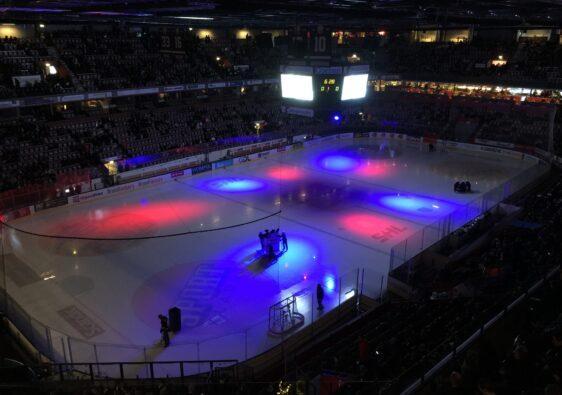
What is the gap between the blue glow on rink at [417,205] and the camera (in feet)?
80.1

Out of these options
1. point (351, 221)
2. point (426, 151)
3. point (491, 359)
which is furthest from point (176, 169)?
point (491, 359)

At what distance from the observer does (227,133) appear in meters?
40.4

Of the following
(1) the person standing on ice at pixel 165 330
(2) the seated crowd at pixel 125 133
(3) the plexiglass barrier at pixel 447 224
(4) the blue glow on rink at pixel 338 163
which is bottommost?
(4) the blue glow on rink at pixel 338 163

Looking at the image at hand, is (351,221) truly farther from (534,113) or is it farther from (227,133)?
(534,113)

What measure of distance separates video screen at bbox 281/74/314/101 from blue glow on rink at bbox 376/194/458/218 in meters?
9.29

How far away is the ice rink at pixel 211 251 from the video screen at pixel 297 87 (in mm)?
5927

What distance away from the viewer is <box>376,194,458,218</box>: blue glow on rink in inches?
961

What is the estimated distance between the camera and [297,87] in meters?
19.0

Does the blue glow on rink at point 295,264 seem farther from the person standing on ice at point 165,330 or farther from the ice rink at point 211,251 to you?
the person standing on ice at point 165,330

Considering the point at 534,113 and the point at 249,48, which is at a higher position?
the point at 249,48

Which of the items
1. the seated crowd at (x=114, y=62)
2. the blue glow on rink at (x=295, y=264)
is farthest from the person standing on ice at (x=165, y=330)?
the seated crowd at (x=114, y=62)

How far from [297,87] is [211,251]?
783 centimetres

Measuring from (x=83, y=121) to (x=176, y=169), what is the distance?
26.7ft

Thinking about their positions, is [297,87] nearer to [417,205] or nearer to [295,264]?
[295,264]
